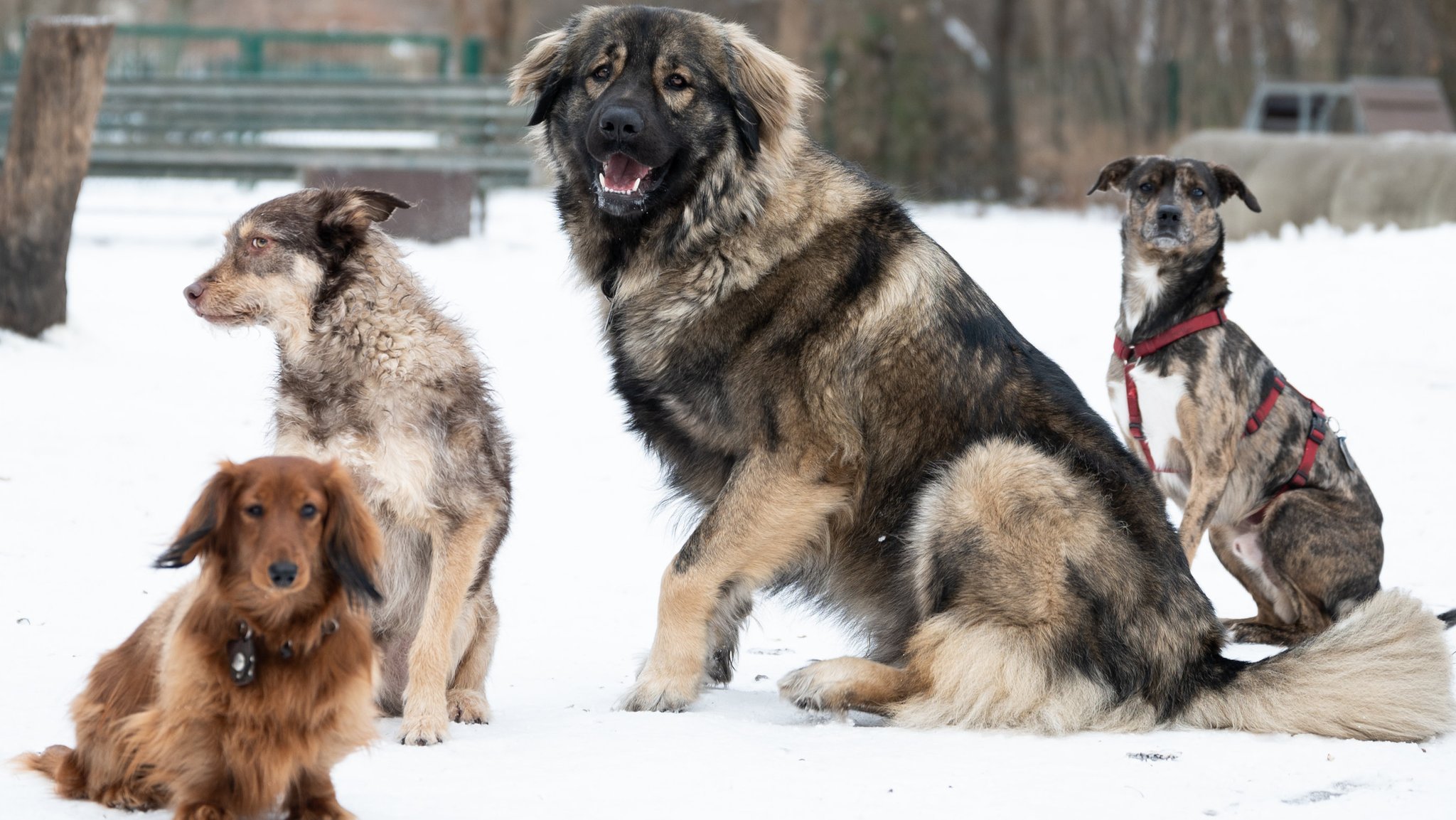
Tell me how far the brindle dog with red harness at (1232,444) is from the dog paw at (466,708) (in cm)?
263

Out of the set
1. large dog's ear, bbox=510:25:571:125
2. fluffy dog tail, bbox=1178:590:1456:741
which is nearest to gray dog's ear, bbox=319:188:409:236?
large dog's ear, bbox=510:25:571:125

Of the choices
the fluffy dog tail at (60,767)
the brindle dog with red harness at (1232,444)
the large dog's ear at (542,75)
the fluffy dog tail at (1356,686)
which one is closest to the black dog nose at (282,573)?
the fluffy dog tail at (60,767)

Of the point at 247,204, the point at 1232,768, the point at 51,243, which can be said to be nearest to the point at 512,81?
the point at 1232,768

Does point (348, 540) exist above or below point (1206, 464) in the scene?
above

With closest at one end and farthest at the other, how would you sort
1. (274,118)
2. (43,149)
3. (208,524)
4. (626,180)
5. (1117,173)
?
(208,524) → (626,180) → (1117,173) → (43,149) → (274,118)

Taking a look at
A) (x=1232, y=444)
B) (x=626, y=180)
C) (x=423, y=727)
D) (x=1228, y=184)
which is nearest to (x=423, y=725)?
(x=423, y=727)

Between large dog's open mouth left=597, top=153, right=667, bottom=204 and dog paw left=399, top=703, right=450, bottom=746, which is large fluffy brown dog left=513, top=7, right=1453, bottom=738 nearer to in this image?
large dog's open mouth left=597, top=153, right=667, bottom=204

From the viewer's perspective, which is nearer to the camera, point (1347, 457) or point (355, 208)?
point (355, 208)

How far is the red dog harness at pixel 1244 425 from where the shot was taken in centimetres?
566

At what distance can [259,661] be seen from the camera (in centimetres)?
328

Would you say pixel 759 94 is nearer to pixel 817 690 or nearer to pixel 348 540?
pixel 817 690

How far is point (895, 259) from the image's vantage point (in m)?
4.75

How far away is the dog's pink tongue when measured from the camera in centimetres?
468

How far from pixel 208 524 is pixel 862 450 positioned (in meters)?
2.06
